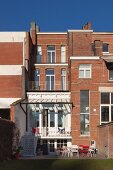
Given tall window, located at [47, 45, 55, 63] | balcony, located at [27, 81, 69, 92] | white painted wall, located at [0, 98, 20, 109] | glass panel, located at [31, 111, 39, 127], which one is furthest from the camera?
tall window, located at [47, 45, 55, 63]

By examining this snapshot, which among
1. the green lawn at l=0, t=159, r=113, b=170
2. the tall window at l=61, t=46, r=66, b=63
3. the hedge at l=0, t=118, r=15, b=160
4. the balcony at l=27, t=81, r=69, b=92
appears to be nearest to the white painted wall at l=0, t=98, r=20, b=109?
the balcony at l=27, t=81, r=69, b=92

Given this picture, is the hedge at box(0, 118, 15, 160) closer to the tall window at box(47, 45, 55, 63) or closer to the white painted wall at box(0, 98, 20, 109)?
the white painted wall at box(0, 98, 20, 109)

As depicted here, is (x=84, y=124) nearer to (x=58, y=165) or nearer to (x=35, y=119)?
(x=35, y=119)

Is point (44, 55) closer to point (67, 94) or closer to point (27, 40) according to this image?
point (27, 40)

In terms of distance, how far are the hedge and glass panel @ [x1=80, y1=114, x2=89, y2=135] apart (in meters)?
12.6

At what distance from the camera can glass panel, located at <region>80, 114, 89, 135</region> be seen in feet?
150

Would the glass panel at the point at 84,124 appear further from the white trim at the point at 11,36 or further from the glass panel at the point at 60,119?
the white trim at the point at 11,36

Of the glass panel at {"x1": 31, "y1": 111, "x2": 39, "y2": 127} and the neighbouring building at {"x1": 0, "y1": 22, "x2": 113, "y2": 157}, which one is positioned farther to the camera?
the glass panel at {"x1": 31, "y1": 111, "x2": 39, "y2": 127}

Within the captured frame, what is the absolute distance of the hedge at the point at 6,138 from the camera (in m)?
29.3

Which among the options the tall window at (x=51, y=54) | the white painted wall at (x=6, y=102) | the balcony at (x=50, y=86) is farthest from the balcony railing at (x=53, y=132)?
the tall window at (x=51, y=54)

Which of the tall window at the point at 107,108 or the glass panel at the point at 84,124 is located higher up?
the tall window at the point at 107,108

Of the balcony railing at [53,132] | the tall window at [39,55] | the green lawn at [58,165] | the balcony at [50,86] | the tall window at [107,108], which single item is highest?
the tall window at [39,55]

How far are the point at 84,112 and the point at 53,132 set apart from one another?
350 centimetres

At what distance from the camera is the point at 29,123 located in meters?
47.2
